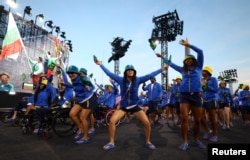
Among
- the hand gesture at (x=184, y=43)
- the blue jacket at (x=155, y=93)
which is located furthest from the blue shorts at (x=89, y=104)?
the blue jacket at (x=155, y=93)

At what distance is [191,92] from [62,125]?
4.10 metres

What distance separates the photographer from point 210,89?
5.70 metres

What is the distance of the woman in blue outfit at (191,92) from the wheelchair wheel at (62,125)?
351 cm

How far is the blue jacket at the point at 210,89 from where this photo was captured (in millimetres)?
5621

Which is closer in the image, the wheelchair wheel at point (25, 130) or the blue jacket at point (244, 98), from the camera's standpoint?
the wheelchair wheel at point (25, 130)

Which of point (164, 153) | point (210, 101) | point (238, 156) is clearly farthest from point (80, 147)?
point (210, 101)

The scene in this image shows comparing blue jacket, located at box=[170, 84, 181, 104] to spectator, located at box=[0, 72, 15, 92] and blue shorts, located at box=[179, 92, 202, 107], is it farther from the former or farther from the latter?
spectator, located at box=[0, 72, 15, 92]

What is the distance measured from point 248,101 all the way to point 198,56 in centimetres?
727

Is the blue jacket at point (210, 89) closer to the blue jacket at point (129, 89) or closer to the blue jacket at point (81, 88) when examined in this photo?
the blue jacket at point (129, 89)

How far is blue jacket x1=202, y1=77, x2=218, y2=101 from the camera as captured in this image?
18.4ft

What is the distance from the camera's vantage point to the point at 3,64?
869 inches

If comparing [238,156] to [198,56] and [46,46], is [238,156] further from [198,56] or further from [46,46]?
[46,46]

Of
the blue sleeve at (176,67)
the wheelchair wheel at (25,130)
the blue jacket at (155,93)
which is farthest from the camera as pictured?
the blue jacket at (155,93)

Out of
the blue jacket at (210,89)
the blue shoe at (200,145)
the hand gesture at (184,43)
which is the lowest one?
the blue shoe at (200,145)
